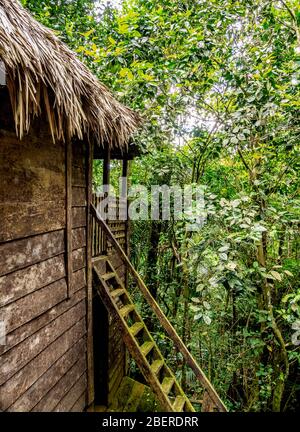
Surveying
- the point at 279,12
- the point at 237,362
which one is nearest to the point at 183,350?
the point at 237,362

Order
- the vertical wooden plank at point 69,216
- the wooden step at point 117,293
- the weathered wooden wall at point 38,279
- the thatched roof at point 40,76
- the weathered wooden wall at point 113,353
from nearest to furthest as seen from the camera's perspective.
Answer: the thatched roof at point 40,76, the weathered wooden wall at point 38,279, the vertical wooden plank at point 69,216, the wooden step at point 117,293, the weathered wooden wall at point 113,353

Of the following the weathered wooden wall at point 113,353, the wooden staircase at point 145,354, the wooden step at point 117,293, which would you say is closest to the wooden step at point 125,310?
the wooden staircase at point 145,354

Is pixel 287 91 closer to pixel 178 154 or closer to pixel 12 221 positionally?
pixel 178 154

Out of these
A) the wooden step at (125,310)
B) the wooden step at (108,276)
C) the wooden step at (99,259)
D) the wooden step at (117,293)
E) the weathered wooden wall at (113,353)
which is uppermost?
the wooden step at (99,259)

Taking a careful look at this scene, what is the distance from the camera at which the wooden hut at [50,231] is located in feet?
6.48

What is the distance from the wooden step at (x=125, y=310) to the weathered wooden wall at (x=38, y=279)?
0.52 metres

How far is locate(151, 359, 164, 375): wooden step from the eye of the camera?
3.62 meters

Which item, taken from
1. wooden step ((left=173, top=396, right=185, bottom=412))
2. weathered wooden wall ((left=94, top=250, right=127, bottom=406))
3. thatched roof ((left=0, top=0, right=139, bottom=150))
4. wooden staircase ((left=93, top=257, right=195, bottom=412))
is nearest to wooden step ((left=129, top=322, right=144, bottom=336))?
wooden staircase ((left=93, top=257, right=195, bottom=412))

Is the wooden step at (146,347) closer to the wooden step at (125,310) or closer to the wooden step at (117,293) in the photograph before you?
the wooden step at (125,310)

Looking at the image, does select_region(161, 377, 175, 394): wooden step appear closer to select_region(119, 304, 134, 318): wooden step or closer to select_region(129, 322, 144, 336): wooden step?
select_region(129, 322, 144, 336): wooden step

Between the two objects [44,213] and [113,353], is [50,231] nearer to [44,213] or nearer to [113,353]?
[44,213]

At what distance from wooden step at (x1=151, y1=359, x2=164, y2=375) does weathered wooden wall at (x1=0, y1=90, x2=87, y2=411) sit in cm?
86

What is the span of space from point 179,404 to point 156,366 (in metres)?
0.50

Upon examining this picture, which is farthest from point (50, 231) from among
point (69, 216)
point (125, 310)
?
point (125, 310)
